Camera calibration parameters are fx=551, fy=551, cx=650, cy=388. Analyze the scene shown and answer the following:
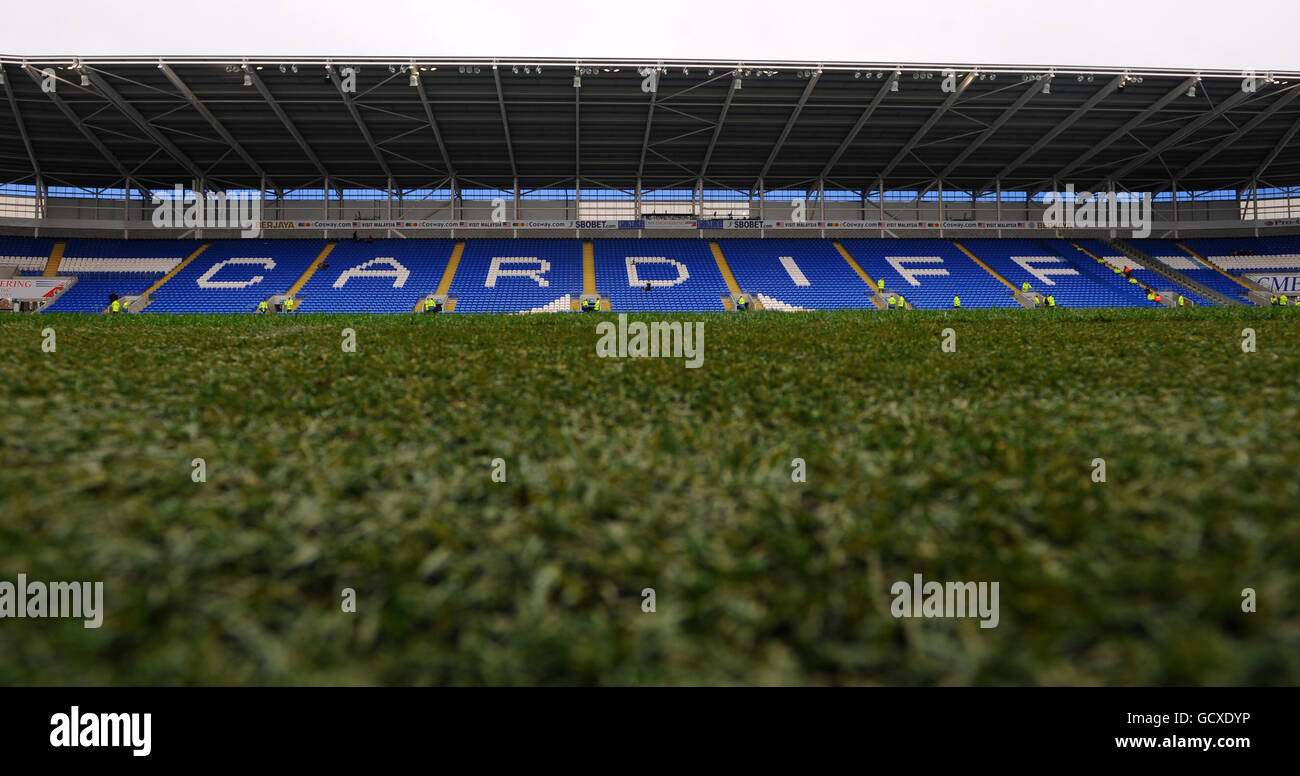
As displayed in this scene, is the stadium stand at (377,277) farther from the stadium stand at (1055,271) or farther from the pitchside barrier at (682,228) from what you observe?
the stadium stand at (1055,271)

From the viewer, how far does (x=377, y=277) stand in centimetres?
2980

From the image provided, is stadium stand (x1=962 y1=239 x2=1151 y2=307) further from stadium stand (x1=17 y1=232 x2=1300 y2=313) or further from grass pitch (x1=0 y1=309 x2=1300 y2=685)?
grass pitch (x1=0 y1=309 x2=1300 y2=685)

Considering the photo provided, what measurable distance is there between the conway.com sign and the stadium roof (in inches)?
232

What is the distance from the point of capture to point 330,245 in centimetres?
3284

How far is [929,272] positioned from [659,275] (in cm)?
1528

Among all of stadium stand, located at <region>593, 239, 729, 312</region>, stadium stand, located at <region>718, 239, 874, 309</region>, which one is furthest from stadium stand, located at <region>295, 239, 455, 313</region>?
stadium stand, located at <region>718, 239, 874, 309</region>

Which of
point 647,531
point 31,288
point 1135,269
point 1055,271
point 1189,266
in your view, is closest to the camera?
point 647,531

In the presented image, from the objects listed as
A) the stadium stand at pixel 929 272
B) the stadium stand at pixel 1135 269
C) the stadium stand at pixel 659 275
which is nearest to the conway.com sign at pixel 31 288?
the stadium stand at pixel 659 275

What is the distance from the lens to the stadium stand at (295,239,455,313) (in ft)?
88.4

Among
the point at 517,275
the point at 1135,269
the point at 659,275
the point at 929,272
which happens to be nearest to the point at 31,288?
the point at 517,275

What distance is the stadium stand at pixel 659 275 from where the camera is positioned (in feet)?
91.1

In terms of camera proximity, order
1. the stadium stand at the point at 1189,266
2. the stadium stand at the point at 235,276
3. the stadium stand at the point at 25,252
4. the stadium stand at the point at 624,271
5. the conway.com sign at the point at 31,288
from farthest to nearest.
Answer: the stadium stand at the point at 1189,266 < the stadium stand at the point at 25,252 < the stadium stand at the point at 624,271 < the conway.com sign at the point at 31,288 < the stadium stand at the point at 235,276

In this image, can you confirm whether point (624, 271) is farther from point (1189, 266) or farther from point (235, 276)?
point (1189, 266)

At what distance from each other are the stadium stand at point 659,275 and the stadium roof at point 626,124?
150 inches
